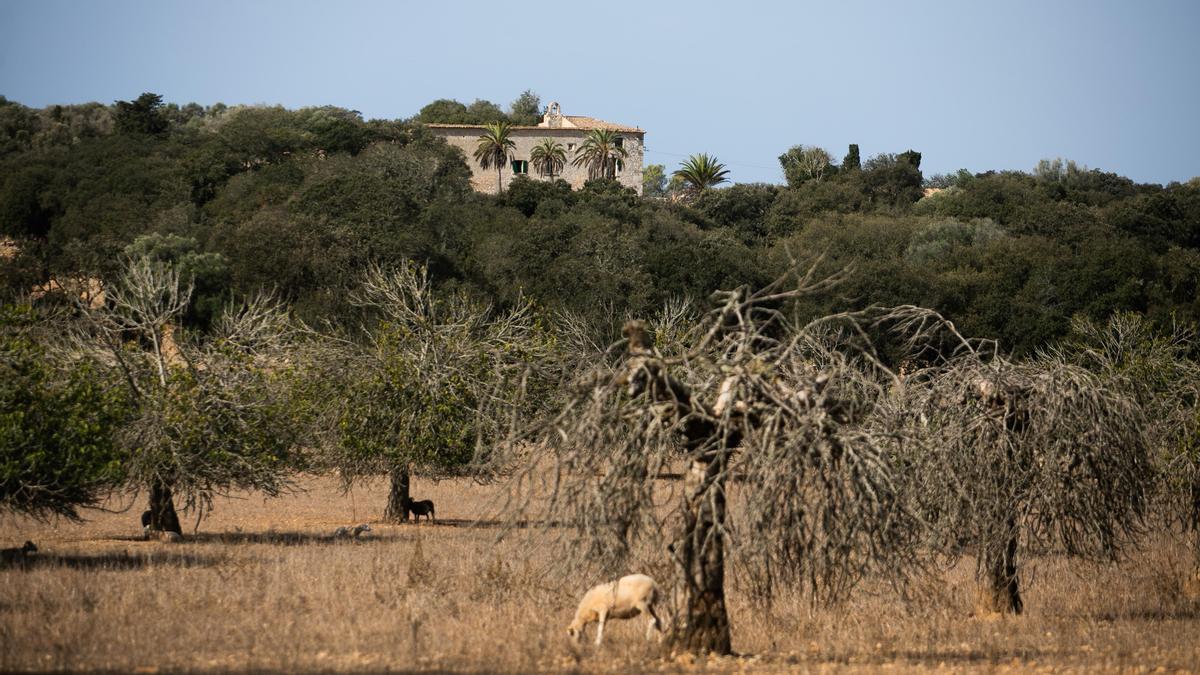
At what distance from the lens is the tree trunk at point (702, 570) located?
14102mm

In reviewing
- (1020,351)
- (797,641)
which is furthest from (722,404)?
(1020,351)

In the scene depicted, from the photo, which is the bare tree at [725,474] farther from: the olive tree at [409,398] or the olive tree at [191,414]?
the olive tree at [409,398]

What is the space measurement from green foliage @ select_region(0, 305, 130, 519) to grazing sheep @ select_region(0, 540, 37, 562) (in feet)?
2.70

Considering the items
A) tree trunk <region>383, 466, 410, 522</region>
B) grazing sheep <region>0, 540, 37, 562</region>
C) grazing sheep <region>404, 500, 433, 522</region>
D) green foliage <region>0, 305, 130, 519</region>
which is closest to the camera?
green foliage <region>0, 305, 130, 519</region>

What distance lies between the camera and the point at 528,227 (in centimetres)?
7725

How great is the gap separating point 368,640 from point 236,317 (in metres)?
16.1

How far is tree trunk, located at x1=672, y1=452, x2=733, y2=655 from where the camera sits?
46.3 feet

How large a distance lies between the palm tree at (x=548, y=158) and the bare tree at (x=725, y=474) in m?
110

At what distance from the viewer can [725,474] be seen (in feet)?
45.2

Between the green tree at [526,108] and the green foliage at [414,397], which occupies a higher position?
the green tree at [526,108]

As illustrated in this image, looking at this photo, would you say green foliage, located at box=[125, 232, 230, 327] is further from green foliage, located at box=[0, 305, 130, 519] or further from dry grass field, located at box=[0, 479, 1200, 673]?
dry grass field, located at box=[0, 479, 1200, 673]

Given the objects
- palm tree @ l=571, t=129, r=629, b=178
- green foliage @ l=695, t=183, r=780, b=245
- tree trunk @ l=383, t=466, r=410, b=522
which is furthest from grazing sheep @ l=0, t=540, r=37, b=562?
palm tree @ l=571, t=129, r=629, b=178

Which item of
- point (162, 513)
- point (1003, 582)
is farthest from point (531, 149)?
point (1003, 582)

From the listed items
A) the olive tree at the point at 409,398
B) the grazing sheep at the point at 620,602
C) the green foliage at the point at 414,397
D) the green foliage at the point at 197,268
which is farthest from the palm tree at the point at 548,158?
the grazing sheep at the point at 620,602
